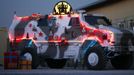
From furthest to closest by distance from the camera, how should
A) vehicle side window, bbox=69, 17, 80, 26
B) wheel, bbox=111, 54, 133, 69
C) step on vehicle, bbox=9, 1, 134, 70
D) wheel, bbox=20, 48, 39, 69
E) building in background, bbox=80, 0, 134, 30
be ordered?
1. building in background, bbox=80, 0, 134, 30
2. wheel, bbox=20, 48, 39, 69
3. vehicle side window, bbox=69, 17, 80, 26
4. wheel, bbox=111, 54, 133, 69
5. step on vehicle, bbox=9, 1, 134, 70

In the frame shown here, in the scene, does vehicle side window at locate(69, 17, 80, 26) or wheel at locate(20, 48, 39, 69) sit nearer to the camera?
vehicle side window at locate(69, 17, 80, 26)

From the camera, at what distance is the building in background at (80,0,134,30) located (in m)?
30.2

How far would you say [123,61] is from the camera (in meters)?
25.5

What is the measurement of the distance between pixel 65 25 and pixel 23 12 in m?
18.5

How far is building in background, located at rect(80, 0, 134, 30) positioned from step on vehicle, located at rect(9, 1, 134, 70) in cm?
380

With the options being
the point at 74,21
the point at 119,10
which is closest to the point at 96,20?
the point at 74,21

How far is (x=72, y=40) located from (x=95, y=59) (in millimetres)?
2025

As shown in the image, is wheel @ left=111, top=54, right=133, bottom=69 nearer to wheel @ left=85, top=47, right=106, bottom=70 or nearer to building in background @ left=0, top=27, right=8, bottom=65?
wheel @ left=85, top=47, right=106, bottom=70

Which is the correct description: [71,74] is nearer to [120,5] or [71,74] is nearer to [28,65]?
[28,65]

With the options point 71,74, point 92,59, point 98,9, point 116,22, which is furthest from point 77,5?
point 71,74

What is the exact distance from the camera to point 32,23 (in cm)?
2727

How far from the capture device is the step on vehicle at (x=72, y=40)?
24.1 meters

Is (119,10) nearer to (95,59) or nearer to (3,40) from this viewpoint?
(3,40)

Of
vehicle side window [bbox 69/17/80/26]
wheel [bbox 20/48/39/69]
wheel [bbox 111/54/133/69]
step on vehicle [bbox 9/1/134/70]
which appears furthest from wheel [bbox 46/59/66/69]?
wheel [bbox 111/54/133/69]
